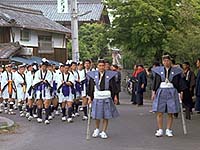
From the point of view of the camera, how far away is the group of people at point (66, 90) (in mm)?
11156

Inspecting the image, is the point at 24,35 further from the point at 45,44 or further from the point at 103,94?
the point at 103,94

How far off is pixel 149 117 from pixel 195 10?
365 inches

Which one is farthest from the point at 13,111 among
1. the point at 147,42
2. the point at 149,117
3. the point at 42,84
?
the point at 147,42

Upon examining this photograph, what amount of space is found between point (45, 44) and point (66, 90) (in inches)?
855

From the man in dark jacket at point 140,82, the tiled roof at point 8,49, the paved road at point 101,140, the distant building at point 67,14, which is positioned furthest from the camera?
the distant building at point 67,14

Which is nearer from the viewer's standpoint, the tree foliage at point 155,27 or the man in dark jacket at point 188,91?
the man in dark jacket at point 188,91

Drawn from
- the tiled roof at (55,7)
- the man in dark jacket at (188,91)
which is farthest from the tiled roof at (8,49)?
the tiled roof at (55,7)

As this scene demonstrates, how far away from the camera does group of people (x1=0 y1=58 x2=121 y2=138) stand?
11156 mm

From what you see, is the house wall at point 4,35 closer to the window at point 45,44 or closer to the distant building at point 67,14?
the window at point 45,44

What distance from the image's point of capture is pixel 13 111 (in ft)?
60.3

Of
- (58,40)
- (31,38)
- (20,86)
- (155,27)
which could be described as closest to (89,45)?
(58,40)

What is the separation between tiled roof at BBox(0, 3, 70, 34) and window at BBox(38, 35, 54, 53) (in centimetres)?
90

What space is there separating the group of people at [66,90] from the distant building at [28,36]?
430 inches

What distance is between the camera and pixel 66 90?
1450cm
